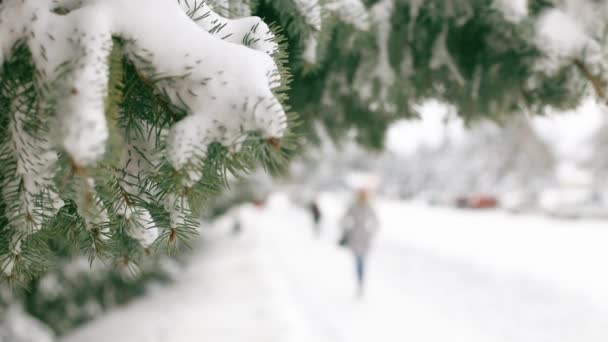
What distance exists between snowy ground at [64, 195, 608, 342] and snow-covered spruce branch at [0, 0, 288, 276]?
135 inches

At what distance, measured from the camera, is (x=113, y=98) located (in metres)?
0.88

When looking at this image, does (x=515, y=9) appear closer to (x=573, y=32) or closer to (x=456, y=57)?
(x=573, y=32)

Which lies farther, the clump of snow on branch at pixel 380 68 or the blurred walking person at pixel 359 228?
the blurred walking person at pixel 359 228

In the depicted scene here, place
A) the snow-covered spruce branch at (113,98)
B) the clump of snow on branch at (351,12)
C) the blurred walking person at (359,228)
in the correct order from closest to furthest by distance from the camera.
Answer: the snow-covered spruce branch at (113,98) < the clump of snow on branch at (351,12) < the blurred walking person at (359,228)

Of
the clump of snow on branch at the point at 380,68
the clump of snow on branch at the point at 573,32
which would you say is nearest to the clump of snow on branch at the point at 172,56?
the clump of snow on branch at the point at 380,68

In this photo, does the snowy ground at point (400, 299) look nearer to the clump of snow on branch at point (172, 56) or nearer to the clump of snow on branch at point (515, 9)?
the clump of snow on branch at point (515, 9)

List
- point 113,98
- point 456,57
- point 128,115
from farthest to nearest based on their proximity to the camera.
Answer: point 456,57 → point 128,115 → point 113,98

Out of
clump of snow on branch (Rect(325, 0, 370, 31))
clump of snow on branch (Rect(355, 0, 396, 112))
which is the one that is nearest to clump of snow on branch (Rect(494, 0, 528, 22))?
clump of snow on branch (Rect(355, 0, 396, 112))

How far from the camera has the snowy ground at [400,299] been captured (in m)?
5.05

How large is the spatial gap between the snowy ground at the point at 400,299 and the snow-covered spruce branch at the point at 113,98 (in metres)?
3.42

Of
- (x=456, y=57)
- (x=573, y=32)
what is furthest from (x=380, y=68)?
(x=573, y=32)

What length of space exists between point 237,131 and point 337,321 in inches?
198

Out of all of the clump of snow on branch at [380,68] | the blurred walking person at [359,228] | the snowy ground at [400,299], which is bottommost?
the snowy ground at [400,299]

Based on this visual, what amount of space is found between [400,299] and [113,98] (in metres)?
6.79
